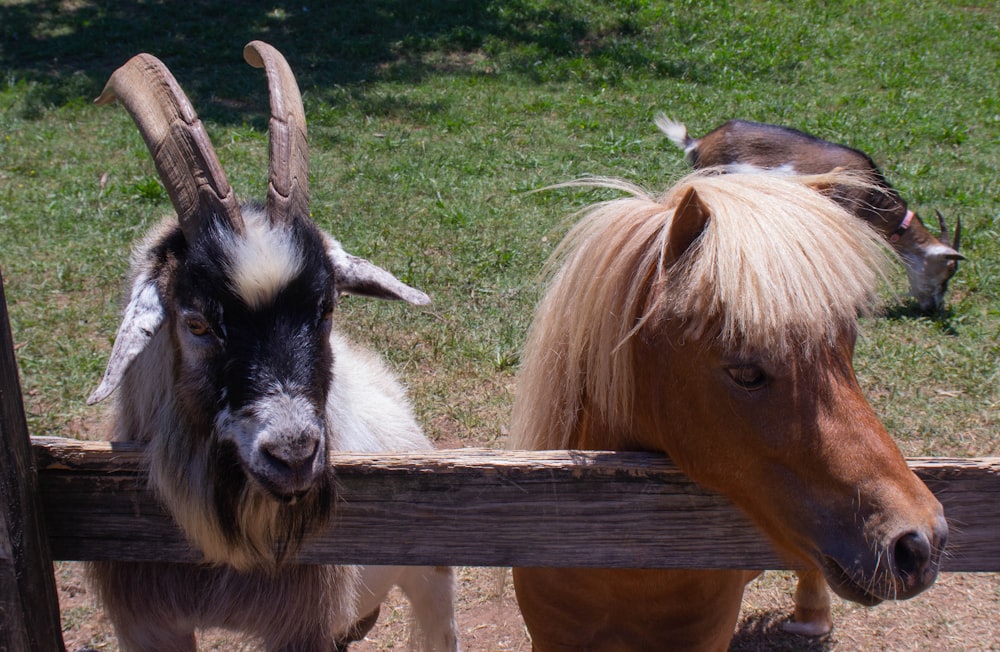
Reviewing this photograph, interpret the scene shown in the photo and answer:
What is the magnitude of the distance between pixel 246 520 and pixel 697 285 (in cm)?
127

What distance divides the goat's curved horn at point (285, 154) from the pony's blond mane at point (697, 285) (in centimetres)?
75

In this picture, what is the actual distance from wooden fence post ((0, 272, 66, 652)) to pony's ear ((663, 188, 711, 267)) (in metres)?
1.40

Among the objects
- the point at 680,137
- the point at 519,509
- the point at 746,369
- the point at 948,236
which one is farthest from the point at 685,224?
the point at 680,137

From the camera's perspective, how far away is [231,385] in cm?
200

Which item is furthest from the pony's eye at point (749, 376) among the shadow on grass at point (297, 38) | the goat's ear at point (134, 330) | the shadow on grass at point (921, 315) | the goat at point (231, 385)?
the shadow on grass at point (297, 38)

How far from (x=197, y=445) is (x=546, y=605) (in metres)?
1.09

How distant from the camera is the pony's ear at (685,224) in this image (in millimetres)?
1867

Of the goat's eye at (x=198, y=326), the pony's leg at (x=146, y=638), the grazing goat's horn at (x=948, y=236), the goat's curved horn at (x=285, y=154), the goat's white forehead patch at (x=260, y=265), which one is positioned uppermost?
the goat's curved horn at (x=285, y=154)

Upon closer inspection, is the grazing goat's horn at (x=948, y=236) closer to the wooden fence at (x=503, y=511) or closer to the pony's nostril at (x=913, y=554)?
the wooden fence at (x=503, y=511)

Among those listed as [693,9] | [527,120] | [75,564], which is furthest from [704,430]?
[693,9]

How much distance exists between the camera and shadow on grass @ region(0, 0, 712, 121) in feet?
36.5

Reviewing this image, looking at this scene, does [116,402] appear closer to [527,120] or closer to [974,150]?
[527,120]

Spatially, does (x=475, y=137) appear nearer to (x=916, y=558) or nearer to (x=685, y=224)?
(x=685, y=224)

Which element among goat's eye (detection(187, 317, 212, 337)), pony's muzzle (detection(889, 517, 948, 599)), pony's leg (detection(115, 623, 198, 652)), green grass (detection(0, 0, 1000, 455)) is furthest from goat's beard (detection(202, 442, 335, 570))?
green grass (detection(0, 0, 1000, 455))
